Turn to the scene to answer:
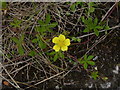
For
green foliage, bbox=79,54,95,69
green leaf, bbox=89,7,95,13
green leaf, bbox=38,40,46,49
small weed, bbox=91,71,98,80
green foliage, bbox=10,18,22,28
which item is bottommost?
small weed, bbox=91,71,98,80

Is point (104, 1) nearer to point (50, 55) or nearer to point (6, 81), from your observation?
point (50, 55)

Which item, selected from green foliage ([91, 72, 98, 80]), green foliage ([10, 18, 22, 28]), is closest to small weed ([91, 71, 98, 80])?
green foliage ([91, 72, 98, 80])

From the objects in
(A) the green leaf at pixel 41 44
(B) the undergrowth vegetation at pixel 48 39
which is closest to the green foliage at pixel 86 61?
(B) the undergrowth vegetation at pixel 48 39

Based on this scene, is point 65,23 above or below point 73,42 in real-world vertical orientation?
above

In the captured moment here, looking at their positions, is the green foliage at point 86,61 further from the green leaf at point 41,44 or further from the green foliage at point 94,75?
the green leaf at point 41,44

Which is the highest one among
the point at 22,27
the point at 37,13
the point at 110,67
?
the point at 37,13

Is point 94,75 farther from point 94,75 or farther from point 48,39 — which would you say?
point 48,39

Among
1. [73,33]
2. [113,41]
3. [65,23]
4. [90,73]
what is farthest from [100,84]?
[65,23]

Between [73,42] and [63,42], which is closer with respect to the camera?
[63,42]

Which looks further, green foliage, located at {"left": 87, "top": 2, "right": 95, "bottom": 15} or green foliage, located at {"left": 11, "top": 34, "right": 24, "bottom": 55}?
green foliage, located at {"left": 87, "top": 2, "right": 95, "bottom": 15}

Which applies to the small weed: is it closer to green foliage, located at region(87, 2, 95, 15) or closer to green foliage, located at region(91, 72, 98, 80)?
green foliage, located at region(91, 72, 98, 80)
